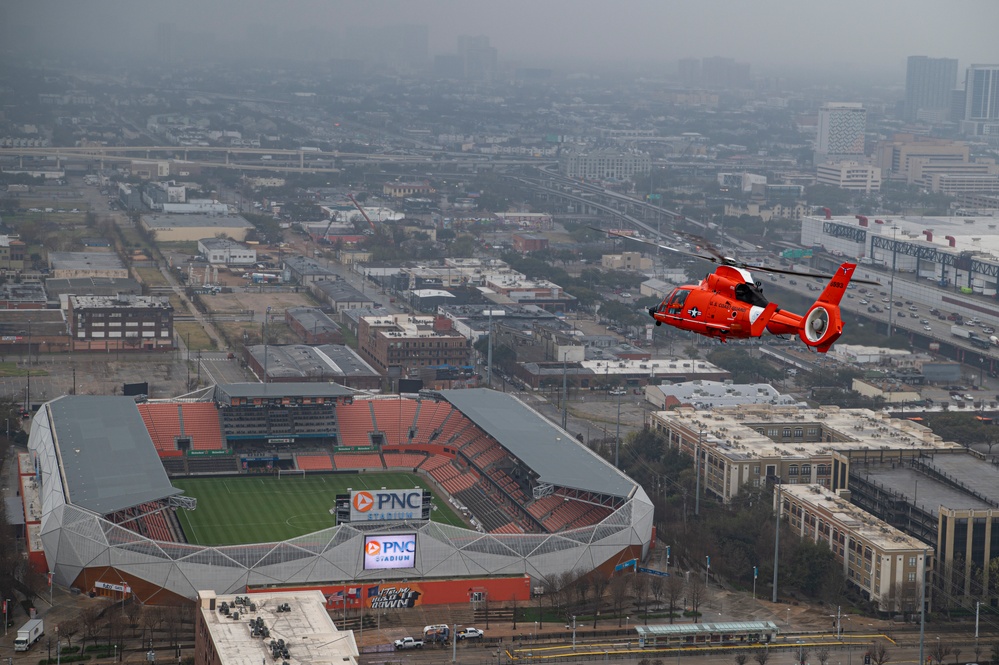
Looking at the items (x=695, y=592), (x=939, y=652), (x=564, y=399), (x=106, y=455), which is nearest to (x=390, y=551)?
(x=695, y=592)

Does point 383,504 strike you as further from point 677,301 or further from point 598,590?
point 677,301

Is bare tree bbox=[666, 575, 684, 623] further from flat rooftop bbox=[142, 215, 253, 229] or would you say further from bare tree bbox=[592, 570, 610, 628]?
flat rooftop bbox=[142, 215, 253, 229]

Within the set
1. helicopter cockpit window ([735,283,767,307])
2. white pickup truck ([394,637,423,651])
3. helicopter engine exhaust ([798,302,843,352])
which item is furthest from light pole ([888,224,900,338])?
helicopter engine exhaust ([798,302,843,352])

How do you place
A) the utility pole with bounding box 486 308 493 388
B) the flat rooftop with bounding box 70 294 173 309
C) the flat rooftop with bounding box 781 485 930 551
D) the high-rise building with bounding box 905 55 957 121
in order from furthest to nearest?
the high-rise building with bounding box 905 55 957 121
the flat rooftop with bounding box 70 294 173 309
the utility pole with bounding box 486 308 493 388
the flat rooftop with bounding box 781 485 930 551

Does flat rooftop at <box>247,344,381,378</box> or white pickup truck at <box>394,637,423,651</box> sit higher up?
→ white pickup truck at <box>394,637,423,651</box>

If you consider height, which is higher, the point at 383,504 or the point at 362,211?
the point at 383,504

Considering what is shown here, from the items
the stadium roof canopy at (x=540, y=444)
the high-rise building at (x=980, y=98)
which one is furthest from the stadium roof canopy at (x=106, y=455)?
the high-rise building at (x=980, y=98)
